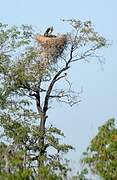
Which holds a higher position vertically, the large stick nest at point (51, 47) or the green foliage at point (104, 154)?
the large stick nest at point (51, 47)

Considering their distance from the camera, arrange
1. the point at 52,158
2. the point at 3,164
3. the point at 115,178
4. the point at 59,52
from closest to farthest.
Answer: the point at 115,178
the point at 3,164
the point at 52,158
the point at 59,52

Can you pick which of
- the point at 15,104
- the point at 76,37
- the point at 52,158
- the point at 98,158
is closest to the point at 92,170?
the point at 98,158

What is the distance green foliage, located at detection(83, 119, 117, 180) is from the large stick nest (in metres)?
5.97

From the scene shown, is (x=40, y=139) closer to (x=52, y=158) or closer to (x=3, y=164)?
(x=52, y=158)

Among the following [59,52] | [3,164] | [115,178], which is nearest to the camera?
[115,178]

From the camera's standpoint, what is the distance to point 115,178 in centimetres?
1235

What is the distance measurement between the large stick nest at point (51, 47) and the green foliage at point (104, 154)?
597 cm

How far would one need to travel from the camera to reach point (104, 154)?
12.5 m

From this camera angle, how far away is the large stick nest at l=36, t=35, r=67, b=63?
60.8 ft

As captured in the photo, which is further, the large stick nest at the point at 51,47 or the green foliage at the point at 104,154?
the large stick nest at the point at 51,47

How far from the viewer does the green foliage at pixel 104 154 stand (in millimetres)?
12328

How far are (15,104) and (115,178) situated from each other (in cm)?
657

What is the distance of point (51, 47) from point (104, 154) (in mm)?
6795

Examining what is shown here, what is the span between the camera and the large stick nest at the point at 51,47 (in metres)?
18.5
